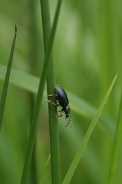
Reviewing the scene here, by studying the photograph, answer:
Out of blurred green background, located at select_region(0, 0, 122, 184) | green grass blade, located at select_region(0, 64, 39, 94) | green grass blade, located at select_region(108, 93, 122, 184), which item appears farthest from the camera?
blurred green background, located at select_region(0, 0, 122, 184)

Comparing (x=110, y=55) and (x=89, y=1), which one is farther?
(x=89, y=1)

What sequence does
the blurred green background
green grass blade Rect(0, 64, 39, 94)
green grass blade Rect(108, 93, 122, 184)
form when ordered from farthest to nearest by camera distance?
the blurred green background → green grass blade Rect(0, 64, 39, 94) → green grass blade Rect(108, 93, 122, 184)

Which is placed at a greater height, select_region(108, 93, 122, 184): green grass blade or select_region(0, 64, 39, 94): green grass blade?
select_region(0, 64, 39, 94): green grass blade

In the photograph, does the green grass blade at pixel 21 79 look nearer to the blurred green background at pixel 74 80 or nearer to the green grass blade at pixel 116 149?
the blurred green background at pixel 74 80

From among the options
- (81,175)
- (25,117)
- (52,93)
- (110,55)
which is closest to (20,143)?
(25,117)

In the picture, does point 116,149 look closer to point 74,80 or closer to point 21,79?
point 21,79

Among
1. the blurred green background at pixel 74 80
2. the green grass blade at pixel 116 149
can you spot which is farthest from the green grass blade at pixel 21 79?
the green grass blade at pixel 116 149

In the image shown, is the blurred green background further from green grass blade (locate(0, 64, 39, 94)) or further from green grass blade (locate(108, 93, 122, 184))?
green grass blade (locate(108, 93, 122, 184))

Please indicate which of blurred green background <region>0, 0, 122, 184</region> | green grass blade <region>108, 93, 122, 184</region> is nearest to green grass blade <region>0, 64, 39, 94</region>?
blurred green background <region>0, 0, 122, 184</region>

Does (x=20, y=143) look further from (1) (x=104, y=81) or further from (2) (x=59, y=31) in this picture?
(2) (x=59, y=31)
